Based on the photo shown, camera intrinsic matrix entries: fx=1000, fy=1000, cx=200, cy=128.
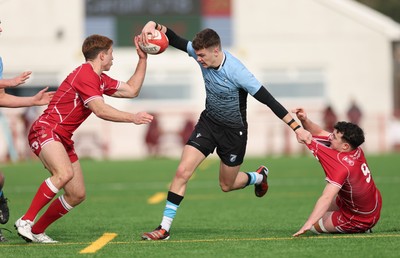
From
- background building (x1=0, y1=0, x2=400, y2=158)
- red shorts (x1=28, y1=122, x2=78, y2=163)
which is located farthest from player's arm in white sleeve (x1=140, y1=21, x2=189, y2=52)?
background building (x1=0, y1=0, x2=400, y2=158)

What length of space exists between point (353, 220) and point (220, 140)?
5.41ft

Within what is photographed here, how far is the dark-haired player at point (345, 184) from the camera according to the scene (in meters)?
9.43

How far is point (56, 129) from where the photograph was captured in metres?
9.63

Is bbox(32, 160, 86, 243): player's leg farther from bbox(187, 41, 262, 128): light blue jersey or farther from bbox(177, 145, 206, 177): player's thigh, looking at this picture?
bbox(187, 41, 262, 128): light blue jersey

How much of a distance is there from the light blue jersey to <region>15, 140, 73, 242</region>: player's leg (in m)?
1.70

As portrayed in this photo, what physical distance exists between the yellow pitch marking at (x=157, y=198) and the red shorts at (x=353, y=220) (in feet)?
19.8

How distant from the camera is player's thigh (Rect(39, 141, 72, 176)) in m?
9.44

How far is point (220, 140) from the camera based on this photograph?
10.5 meters

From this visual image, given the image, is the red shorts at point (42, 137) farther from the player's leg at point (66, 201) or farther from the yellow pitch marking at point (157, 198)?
the yellow pitch marking at point (157, 198)

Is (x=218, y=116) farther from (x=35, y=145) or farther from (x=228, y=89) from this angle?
(x=35, y=145)

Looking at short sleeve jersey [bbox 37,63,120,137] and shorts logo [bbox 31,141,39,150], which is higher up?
short sleeve jersey [bbox 37,63,120,137]

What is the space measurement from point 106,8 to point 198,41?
28044 mm

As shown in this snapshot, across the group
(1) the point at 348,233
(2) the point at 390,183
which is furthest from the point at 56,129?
(2) the point at 390,183

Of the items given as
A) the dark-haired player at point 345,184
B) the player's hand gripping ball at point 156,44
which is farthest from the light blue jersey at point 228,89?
the dark-haired player at point 345,184
